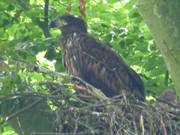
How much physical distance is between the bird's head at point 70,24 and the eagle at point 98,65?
0.20m

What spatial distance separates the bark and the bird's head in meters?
2.93

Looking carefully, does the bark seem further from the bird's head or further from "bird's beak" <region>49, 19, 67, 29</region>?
"bird's beak" <region>49, 19, 67, 29</region>

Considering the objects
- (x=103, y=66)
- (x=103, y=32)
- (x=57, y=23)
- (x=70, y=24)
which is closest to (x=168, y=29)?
(x=103, y=66)

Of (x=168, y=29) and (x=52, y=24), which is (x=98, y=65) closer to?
(x=52, y=24)

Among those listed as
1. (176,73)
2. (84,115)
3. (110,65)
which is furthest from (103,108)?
(110,65)

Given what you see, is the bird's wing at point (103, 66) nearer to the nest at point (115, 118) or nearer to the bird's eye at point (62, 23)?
the bird's eye at point (62, 23)

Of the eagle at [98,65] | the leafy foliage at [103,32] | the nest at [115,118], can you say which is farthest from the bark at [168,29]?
the leafy foliage at [103,32]

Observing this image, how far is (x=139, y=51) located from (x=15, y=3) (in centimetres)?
149

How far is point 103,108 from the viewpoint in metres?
4.97

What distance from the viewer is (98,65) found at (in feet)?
22.2

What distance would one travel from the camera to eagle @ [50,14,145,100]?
21.5 ft

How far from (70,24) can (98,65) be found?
79cm

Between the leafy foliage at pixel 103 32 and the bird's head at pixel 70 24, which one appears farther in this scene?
the bird's head at pixel 70 24

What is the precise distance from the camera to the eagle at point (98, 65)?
6.56m
